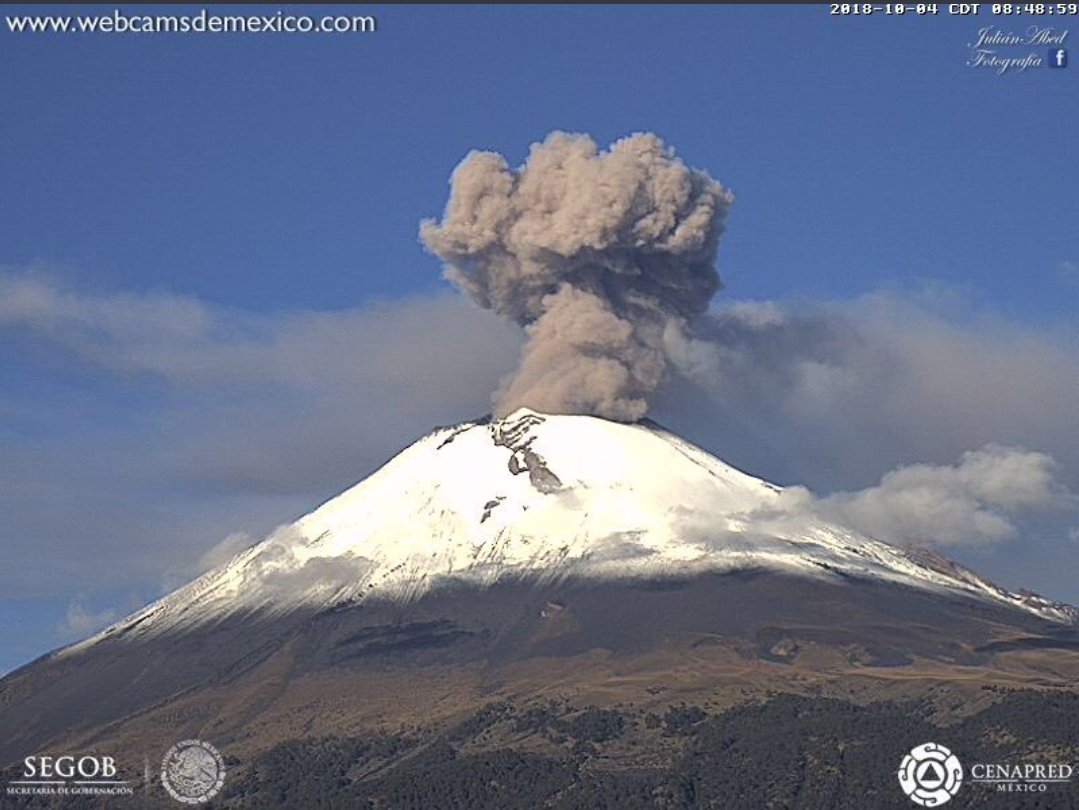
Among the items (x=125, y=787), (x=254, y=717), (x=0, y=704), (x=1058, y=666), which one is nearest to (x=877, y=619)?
(x=1058, y=666)

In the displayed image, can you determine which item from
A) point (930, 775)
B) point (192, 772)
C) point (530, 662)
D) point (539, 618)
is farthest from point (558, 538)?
point (930, 775)

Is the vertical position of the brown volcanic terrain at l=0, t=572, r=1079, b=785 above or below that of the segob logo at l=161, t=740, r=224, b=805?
above

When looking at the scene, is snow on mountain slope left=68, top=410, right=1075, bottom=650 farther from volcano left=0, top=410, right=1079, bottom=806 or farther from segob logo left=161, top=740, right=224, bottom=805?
segob logo left=161, top=740, right=224, bottom=805

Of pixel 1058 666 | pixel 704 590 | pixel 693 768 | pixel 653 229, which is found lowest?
pixel 693 768

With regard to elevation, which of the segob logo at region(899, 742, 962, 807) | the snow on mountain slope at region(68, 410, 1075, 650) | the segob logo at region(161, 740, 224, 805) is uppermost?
the snow on mountain slope at region(68, 410, 1075, 650)

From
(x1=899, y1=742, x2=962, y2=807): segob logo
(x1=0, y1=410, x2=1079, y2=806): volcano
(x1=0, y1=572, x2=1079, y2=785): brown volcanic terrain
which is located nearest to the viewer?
(x1=899, y1=742, x2=962, y2=807): segob logo

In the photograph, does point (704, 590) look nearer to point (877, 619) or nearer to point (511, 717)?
point (877, 619)

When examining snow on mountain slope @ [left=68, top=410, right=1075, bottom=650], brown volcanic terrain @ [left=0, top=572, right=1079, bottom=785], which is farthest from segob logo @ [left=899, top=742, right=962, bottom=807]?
snow on mountain slope @ [left=68, top=410, right=1075, bottom=650]

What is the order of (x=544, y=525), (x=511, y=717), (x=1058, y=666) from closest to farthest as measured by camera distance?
(x=511, y=717), (x=1058, y=666), (x=544, y=525)
